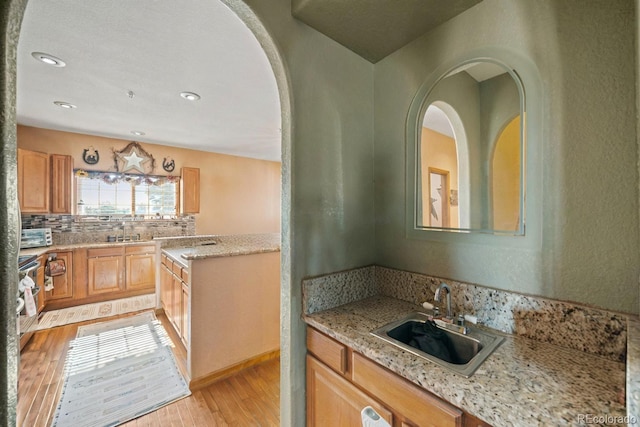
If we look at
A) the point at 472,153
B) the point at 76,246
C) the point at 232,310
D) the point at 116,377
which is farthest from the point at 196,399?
the point at 76,246

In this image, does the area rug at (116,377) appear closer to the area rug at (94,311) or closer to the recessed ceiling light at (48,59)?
the area rug at (94,311)

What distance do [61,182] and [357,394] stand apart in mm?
5151

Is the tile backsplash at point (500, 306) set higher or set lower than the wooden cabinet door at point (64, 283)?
higher

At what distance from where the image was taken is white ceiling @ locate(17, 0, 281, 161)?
1.56 m

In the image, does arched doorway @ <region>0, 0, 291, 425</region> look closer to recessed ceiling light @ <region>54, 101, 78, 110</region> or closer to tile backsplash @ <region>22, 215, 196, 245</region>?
recessed ceiling light @ <region>54, 101, 78, 110</region>

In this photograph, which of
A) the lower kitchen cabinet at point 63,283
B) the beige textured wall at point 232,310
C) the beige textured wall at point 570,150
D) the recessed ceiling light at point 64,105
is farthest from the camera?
the lower kitchen cabinet at point 63,283

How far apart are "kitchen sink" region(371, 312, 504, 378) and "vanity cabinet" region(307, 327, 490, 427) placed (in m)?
0.13

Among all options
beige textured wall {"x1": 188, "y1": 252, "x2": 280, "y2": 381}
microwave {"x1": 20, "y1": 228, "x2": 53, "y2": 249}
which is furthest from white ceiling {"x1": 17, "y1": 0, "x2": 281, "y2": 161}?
beige textured wall {"x1": 188, "y1": 252, "x2": 280, "y2": 381}

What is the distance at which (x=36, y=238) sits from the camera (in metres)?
3.56

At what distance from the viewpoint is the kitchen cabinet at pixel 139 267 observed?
4156 mm

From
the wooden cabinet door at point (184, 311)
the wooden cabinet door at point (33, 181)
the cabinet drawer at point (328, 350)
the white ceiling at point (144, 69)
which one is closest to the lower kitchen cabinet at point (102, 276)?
the wooden cabinet door at point (33, 181)

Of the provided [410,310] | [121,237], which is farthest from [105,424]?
[121,237]

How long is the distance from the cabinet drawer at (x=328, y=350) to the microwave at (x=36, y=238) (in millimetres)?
4507
